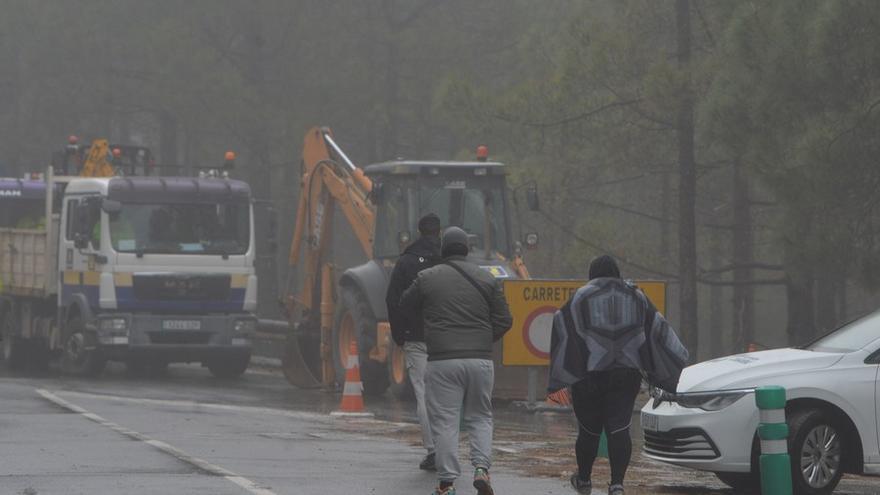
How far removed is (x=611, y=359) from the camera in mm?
10547

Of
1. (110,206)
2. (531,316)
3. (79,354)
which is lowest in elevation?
(79,354)

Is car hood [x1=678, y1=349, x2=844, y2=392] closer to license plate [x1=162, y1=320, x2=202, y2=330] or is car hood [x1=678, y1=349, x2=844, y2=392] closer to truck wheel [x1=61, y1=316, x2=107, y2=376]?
license plate [x1=162, y1=320, x2=202, y2=330]

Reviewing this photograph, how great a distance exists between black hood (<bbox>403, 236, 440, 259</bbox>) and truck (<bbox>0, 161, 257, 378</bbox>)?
12.6m

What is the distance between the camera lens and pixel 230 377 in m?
26.7

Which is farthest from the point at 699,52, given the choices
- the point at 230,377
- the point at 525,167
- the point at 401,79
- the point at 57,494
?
the point at 57,494

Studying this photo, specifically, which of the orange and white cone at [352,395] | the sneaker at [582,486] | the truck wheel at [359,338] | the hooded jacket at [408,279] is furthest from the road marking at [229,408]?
the sneaker at [582,486]

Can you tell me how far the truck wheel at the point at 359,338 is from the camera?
22156 millimetres

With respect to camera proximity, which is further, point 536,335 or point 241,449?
point 536,335

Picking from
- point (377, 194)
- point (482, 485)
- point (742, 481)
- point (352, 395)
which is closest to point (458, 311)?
point (482, 485)

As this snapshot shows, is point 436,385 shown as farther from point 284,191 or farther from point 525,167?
point 284,191

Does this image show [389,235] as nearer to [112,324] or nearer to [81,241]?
[112,324]

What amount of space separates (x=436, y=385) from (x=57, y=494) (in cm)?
238

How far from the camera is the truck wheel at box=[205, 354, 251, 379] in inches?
1040

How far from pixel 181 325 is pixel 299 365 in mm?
1940
